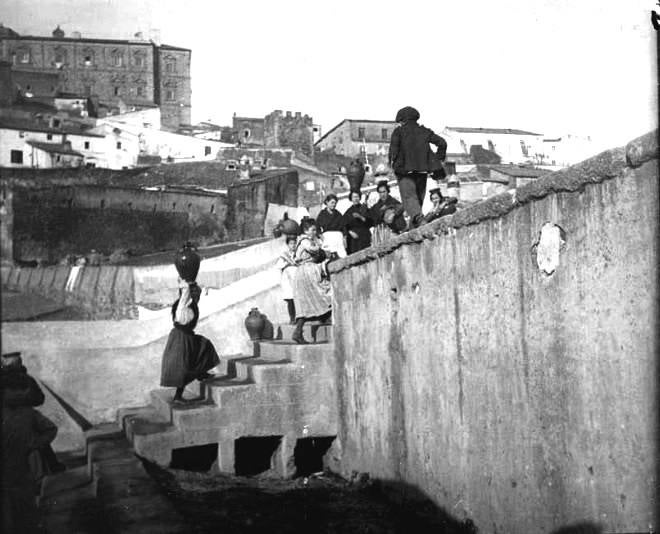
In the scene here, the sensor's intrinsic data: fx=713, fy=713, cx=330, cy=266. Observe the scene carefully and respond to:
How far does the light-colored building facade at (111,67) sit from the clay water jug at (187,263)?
2415mm

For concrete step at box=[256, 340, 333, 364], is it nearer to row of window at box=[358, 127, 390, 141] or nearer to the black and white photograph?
the black and white photograph

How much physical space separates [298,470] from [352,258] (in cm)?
288

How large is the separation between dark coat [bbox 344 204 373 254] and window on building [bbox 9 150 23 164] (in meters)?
4.72

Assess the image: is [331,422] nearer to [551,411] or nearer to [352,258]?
[352,258]

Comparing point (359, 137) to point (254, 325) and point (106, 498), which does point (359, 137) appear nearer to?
point (254, 325)

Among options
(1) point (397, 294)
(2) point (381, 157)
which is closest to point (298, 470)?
(1) point (397, 294)

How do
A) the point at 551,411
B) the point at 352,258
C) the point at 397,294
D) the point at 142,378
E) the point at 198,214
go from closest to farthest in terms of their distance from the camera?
the point at 551,411 → the point at 397,294 → the point at 352,258 → the point at 142,378 → the point at 198,214

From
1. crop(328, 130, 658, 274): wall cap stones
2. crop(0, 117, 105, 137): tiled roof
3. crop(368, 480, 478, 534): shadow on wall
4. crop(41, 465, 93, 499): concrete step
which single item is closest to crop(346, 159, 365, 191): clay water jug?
crop(328, 130, 658, 274): wall cap stones

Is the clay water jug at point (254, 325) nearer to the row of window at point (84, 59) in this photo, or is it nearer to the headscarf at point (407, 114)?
the headscarf at point (407, 114)

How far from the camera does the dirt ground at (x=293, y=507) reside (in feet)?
21.4

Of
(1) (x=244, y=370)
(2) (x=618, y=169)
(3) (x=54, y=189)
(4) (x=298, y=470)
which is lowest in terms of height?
(4) (x=298, y=470)

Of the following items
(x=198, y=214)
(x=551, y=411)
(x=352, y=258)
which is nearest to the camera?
(x=551, y=411)

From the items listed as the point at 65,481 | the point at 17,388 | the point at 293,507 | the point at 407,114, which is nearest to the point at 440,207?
the point at 407,114

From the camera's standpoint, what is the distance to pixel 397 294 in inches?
281
